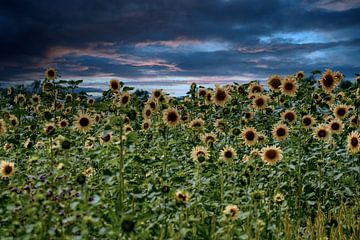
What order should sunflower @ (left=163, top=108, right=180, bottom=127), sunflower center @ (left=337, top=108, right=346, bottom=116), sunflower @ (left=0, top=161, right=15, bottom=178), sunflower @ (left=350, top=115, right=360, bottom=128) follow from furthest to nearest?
sunflower center @ (left=337, top=108, right=346, bottom=116), sunflower @ (left=350, top=115, right=360, bottom=128), sunflower @ (left=163, top=108, right=180, bottom=127), sunflower @ (left=0, top=161, right=15, bottom=178)

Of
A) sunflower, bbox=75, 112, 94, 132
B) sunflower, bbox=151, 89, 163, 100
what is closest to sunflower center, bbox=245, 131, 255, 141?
sunflower, bbox=151, 89, 163, 100

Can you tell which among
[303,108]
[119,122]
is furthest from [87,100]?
[119,122]

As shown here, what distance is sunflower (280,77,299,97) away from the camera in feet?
28.9

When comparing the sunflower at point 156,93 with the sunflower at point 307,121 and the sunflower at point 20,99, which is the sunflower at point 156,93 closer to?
the sunflower at point 307,121

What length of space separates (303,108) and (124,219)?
555cm

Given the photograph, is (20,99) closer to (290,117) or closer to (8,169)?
(290,117)

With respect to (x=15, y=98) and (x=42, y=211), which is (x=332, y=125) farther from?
(x=15, y=98)

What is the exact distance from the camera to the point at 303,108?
27.8 feet

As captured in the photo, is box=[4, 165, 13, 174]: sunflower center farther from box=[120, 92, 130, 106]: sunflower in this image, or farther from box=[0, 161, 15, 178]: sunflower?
box=[120, 92, 130, 106]: sunflower

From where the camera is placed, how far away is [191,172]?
20.5 feet

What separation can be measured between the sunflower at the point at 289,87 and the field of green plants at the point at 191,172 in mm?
18

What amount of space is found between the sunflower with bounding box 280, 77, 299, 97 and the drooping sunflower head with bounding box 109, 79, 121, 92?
112 inches

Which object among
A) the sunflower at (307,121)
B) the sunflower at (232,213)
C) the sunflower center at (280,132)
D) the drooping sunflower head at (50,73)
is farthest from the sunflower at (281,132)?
the drooping sunflower head at (50,73)

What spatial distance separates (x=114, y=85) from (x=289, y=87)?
301cm
